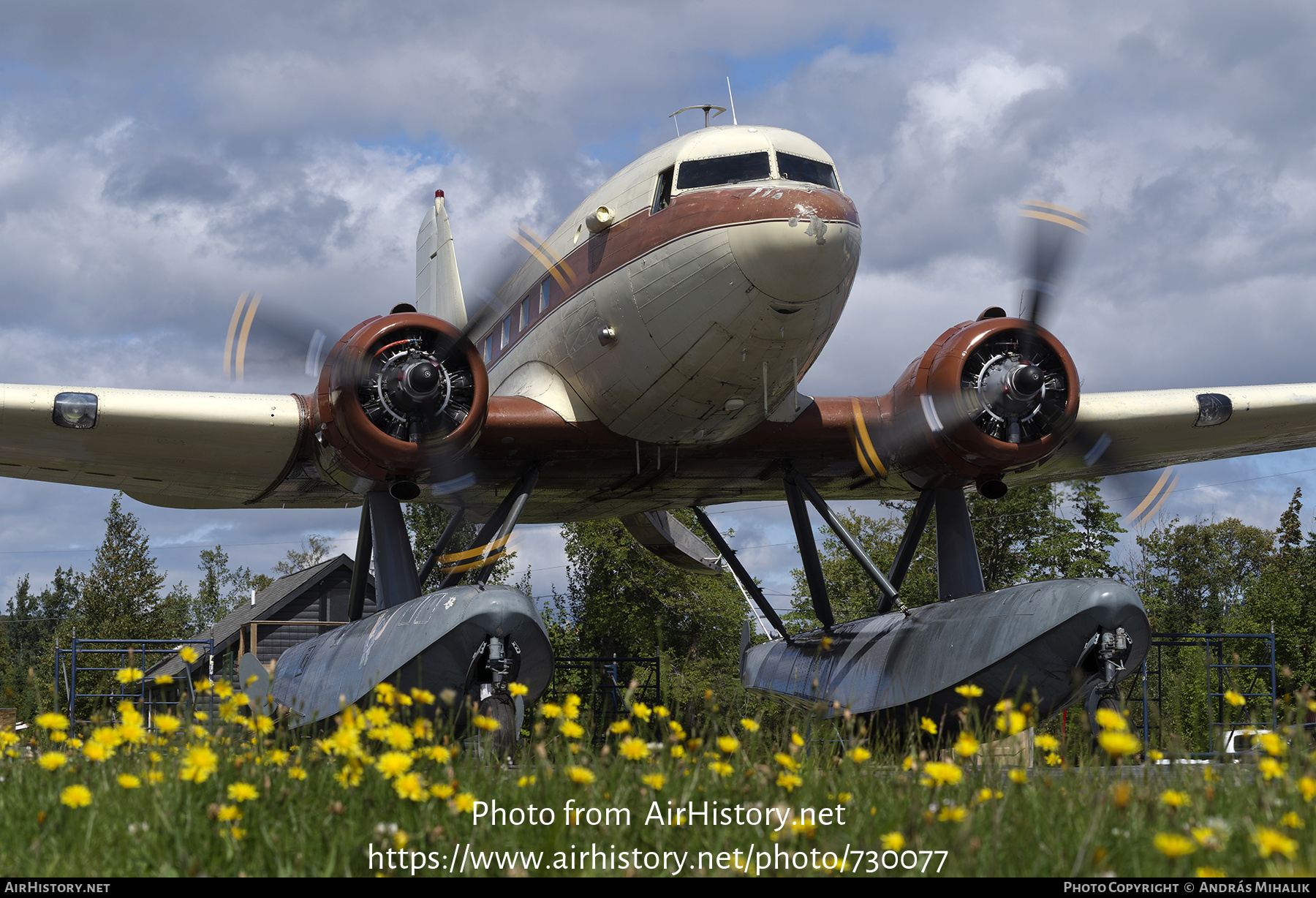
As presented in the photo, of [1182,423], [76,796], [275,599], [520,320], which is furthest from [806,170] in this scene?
[275,599]

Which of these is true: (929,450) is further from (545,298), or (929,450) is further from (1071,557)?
(1071,557)

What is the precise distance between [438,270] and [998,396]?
1198cm

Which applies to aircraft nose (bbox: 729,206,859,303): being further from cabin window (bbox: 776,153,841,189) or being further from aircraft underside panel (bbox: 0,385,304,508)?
aircraft underside panel (bbox: 0,385,304,508)

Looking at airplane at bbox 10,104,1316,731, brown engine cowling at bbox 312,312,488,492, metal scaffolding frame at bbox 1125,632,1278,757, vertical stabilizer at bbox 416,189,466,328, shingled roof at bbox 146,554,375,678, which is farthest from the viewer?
shingled roof at bbox 146,554,375,678

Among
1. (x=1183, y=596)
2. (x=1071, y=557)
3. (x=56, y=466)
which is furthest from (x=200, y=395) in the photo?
(x=1183, y=596)

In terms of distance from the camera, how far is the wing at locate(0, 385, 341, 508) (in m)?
11.2

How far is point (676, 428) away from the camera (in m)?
11.9

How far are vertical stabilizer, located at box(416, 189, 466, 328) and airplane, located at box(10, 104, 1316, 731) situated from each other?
18.2 ft

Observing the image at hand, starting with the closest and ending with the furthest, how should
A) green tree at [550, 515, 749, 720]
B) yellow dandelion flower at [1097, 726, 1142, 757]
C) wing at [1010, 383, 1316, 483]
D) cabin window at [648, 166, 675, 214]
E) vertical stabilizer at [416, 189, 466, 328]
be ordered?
yellow dandelion flower at [1097, 726, 1142, 757]
cabin window at [648, 166, 675, 214]
wing at [1010, 383, 1316, 483]
vertical stabilizer at [416, 189, 466, 328]
green tree at [550, 515, 749, 720]

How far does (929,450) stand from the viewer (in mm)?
12125

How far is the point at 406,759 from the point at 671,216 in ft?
26.7

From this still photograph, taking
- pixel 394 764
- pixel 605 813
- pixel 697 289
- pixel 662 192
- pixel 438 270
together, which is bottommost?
pixel 605 813

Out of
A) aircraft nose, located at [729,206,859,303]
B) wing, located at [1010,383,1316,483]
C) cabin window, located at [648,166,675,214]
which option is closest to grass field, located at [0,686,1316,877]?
aircraft nose, located at [729,206,859,303]

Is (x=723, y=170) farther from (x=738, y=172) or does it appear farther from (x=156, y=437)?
(x=156, y=437)
